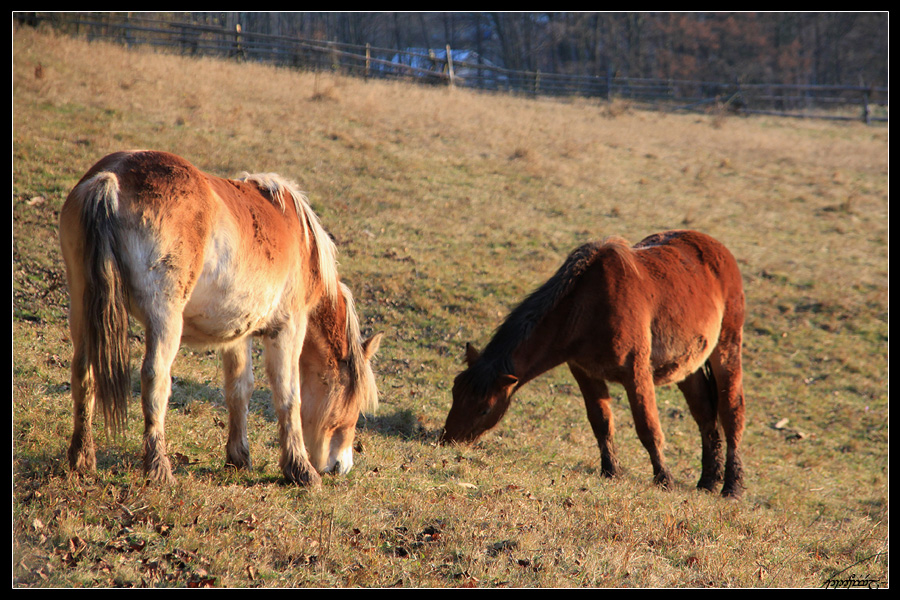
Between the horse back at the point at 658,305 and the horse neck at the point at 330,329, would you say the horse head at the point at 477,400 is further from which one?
the horse neck at the point at 330,329

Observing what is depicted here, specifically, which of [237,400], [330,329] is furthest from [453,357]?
[237,400]

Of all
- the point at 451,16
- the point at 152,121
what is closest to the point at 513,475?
the point at 152,121

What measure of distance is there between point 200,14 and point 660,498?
33.6 meters

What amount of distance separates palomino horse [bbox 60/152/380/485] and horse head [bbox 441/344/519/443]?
1274 mm

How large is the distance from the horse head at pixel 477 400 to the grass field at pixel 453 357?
19 centimetres

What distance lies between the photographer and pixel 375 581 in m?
3.26

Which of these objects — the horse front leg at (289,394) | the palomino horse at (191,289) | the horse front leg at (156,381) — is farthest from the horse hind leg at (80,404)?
the horse front leg at (289,394)

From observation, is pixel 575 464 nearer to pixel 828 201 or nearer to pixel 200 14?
pixel 828 201

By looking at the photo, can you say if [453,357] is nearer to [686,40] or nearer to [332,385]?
[332,385]

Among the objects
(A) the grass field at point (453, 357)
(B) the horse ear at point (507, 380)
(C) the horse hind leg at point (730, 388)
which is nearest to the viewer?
(A) the grass field at point (453, 357)

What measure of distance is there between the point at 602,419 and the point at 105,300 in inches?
165

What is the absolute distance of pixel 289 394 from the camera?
168 inches

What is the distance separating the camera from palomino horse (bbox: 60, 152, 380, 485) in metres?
3.30

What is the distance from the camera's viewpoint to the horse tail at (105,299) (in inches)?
127
